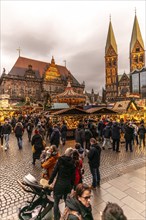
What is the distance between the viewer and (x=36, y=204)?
3.35 m

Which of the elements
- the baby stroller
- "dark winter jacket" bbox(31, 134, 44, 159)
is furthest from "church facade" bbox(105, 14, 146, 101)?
the baby stroller

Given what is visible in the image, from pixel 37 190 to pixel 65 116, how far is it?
33.9 feet

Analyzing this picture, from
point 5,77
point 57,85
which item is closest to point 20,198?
point 5,77

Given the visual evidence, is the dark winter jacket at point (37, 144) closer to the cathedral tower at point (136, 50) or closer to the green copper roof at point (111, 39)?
the cathedral tower at point (136, 50)

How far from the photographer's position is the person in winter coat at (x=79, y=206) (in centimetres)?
193

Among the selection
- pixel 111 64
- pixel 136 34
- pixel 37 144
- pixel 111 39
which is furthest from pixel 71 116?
pixel 111 39

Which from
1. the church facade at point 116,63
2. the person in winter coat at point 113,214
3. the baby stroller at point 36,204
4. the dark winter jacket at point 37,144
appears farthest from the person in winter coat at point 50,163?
the church facade at point 116,63

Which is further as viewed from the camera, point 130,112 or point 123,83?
point 123,83

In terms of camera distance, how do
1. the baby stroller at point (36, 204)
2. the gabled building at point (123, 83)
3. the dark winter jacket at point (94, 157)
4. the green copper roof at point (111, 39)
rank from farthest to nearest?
the green copper roof at point (111, 39) → the gabled building at point (123, 83) → the dark winter jacket at point (94, 157) → the baby stroller at point (36, 204)

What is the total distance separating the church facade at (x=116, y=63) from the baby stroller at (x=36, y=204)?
225ft

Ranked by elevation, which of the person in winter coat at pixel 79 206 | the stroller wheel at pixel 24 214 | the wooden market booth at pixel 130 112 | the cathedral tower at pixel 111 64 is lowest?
the stroller wheel at pixel 24 214

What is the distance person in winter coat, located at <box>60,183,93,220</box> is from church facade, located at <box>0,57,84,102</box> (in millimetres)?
47607

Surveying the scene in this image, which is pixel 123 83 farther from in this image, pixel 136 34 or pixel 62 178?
pixel 62 178

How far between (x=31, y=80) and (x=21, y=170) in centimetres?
4863
